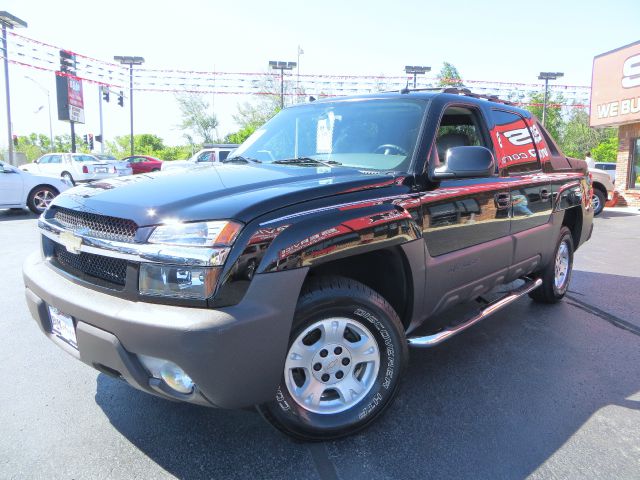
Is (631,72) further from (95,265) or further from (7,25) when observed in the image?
(7,25)

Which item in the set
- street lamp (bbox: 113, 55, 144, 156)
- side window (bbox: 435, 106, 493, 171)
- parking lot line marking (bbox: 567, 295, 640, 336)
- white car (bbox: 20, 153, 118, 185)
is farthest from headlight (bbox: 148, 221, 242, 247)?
street lamp (bbox: 113, 55, 144, 156)

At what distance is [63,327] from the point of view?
235cm

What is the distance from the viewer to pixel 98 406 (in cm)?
276

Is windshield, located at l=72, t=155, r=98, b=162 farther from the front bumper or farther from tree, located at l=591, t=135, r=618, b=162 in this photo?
tree, located at l=591, t=135, r=618, b=162

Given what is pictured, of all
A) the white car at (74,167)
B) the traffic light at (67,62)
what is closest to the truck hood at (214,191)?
the white car at (74,167)

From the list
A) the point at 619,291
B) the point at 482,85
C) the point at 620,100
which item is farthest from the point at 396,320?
the point at 482,85

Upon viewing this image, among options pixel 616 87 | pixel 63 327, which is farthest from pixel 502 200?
pixel 616 87

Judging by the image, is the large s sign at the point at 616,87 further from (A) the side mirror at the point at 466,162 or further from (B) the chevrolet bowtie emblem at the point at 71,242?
(B) the chevrolet bowtie emblem at the point at 71,242

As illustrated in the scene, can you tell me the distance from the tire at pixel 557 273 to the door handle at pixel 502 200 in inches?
53.2

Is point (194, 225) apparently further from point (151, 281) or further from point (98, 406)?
point (98, 406)

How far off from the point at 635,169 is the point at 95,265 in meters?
19.1

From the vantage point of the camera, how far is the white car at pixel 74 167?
17.6 meters

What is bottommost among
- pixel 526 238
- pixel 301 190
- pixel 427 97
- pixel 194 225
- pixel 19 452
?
pixel 19 452

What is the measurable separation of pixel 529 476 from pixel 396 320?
3.07ft
